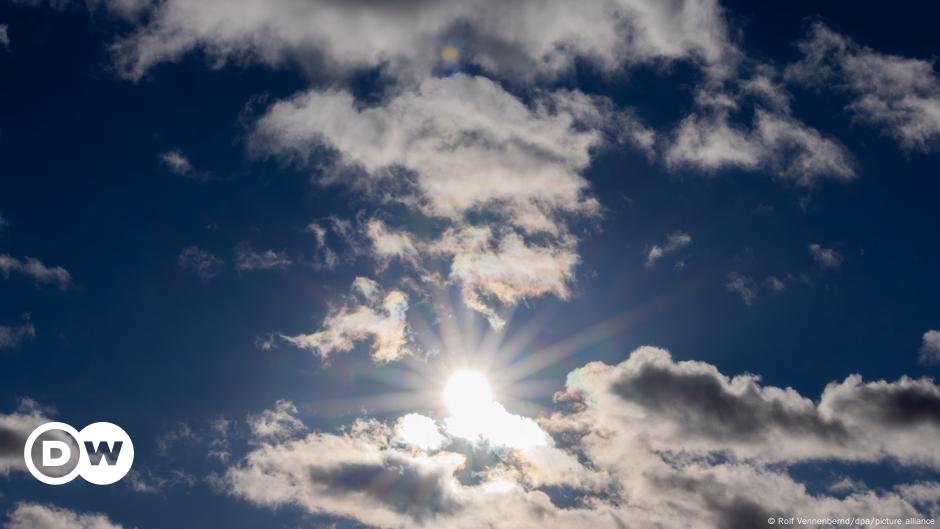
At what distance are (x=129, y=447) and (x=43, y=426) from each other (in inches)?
667

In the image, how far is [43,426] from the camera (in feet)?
455

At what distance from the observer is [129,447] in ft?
477
